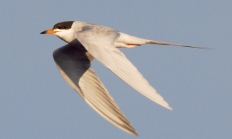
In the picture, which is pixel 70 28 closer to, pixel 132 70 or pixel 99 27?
pixel 99 27

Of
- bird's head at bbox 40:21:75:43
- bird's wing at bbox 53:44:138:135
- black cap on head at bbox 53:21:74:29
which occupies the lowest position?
bird's wing at bbox 53:44:138:135

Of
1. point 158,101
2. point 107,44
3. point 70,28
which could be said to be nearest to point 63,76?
point 70,28

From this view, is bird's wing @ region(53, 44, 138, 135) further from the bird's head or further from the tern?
the bird's head

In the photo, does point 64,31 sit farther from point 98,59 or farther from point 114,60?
point 114,60

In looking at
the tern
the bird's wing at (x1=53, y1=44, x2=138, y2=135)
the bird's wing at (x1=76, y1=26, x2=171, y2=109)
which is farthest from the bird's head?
the bird's wing at (x1=76, y1=26, x2=171, y2=109)

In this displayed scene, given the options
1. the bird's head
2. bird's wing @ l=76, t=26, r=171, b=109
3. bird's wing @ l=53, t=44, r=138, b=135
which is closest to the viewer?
bird's wing @ l=76, t=26, r=171, b=109

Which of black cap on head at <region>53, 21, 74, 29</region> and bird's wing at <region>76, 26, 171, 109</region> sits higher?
black cap on head at <region>53, 21, 74, 29</region>

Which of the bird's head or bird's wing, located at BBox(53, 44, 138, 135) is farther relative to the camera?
the bird's head

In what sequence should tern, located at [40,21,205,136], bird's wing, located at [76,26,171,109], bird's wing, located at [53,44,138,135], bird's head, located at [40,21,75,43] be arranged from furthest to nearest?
1. bird's head, located at [40,21,75,43]
2. bird's wing, located at [53,44,138,135]
3. tern, located at [40,21,205,136]
4. bird's wing, located at [76,26,171,109]
